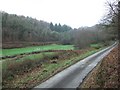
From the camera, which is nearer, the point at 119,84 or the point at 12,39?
the point at 119,84

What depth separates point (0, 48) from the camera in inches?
2504

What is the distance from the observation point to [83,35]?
3199 inches

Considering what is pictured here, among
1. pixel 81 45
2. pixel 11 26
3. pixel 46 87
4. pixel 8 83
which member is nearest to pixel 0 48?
pixel 81 45

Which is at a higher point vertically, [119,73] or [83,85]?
[119,73]

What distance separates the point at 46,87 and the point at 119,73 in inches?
201

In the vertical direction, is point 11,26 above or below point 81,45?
above

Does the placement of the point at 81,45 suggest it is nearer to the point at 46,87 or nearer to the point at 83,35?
the point at 83,35

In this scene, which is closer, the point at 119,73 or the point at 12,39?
the point at 119,73

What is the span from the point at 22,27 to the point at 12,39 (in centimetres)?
1373

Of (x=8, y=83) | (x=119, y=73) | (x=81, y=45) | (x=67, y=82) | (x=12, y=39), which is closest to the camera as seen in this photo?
(x=119, y=73)

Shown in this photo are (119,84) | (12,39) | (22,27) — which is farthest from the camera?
(22,27)

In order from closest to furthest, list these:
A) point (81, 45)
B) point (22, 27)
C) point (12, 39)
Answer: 1. point (81, 45)
2. point (12, 39)
3. point (22, 27)

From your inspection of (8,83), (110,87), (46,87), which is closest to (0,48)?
(8,83)

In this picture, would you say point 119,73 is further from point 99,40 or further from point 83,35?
point 99,40
